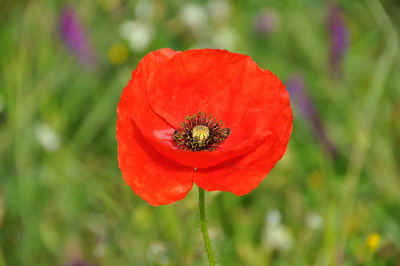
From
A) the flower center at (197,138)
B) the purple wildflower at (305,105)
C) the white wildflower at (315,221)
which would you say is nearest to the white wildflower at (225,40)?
the purple wildflower at (305,105)

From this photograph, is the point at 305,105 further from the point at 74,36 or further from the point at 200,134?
the point at 74,36

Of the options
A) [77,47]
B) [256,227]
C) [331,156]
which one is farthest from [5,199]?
[331,156]

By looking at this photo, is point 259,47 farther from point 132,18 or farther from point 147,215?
point 147,215

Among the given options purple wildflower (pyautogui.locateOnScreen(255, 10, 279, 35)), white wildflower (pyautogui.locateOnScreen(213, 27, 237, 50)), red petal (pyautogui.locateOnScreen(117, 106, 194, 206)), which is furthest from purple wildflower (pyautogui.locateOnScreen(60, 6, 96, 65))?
red petal (pyautogui.locateOnScreen(117, 106, 194, 206))

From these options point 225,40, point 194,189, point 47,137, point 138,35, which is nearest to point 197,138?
point 194,189

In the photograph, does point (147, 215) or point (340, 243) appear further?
point (147, 215)

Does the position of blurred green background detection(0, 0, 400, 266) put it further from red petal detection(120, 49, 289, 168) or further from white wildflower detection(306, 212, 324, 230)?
red petal detection(120, 49, 289, 168)

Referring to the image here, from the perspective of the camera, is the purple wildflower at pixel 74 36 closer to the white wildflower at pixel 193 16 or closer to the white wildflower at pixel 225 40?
the white wildflower at pixel 193 16
